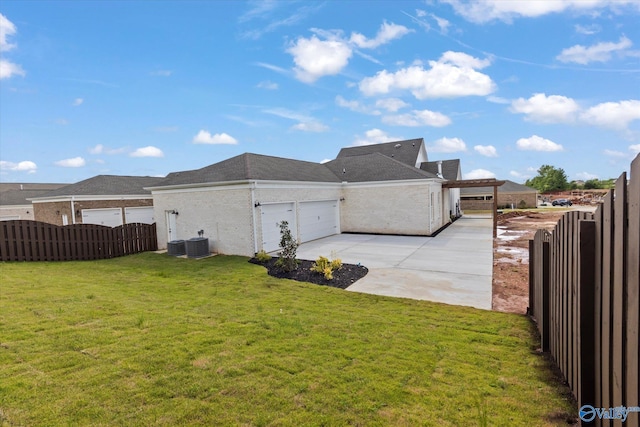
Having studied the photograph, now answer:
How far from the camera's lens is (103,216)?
20.4 meters

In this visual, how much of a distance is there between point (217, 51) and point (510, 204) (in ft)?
139

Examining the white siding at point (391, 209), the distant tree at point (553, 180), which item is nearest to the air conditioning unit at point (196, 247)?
the white siding at point (391, 209)

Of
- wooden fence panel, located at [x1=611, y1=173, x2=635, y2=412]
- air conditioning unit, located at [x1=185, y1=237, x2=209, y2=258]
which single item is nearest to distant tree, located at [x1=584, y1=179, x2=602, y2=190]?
air conditioning unit, located at [x1=185, y1=237, x2=209, y2=258]

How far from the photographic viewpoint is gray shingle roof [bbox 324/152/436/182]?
757 inches

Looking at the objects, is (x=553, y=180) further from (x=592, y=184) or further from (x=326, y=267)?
(x=326, y=267)

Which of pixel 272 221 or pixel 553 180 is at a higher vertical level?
pixel 553 180

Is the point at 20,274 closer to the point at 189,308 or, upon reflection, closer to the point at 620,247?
the point at 189,308

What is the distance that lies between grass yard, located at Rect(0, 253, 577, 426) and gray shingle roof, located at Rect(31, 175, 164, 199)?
16004mm

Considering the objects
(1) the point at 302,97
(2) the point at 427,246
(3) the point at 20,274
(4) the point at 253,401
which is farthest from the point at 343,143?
(4) the point at 253,401

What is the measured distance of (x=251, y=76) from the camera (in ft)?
67.1

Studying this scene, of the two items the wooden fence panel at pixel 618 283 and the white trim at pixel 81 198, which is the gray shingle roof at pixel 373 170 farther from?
the wooden fence panel at pixel 618 283

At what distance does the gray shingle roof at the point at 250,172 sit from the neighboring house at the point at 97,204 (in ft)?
21.0

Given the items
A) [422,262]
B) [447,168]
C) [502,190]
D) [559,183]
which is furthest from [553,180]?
[422,262]

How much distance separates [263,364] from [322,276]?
5.92m
